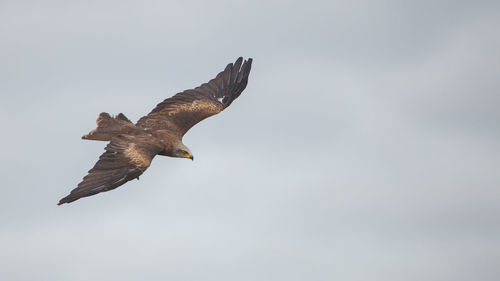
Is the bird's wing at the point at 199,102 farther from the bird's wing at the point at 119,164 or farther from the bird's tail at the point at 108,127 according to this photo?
the bird's wing at the point at 119,164

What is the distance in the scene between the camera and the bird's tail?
24953 millimetres

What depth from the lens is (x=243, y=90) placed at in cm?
2858

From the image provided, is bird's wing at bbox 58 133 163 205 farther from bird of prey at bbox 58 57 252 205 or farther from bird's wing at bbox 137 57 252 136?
bird's wing at bbox 137 57 252 136

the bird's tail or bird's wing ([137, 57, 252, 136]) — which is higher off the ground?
bird's wing ([137, 57, 252, 136])

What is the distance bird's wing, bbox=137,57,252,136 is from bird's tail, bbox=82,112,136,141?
2.85ft

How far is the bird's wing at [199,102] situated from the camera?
87.0 feet

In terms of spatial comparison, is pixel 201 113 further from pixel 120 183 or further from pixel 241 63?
pixel 120 183

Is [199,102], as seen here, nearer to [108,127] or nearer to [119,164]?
[108,127]

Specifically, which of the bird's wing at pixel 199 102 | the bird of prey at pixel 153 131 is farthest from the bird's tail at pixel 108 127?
the bird's wing at pixel 199 102

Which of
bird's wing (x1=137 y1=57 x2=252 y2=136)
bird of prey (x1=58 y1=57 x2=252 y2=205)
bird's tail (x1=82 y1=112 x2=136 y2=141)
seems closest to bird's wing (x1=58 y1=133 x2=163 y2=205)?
bird of prey (x1=58 y1=57 x2=252 y2=205)

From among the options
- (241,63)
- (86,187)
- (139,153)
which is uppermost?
(241,63)

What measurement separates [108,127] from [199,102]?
12.9ft

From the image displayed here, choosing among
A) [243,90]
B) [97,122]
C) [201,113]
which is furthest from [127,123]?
[243,90]

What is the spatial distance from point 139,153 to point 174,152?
203 centimetres
